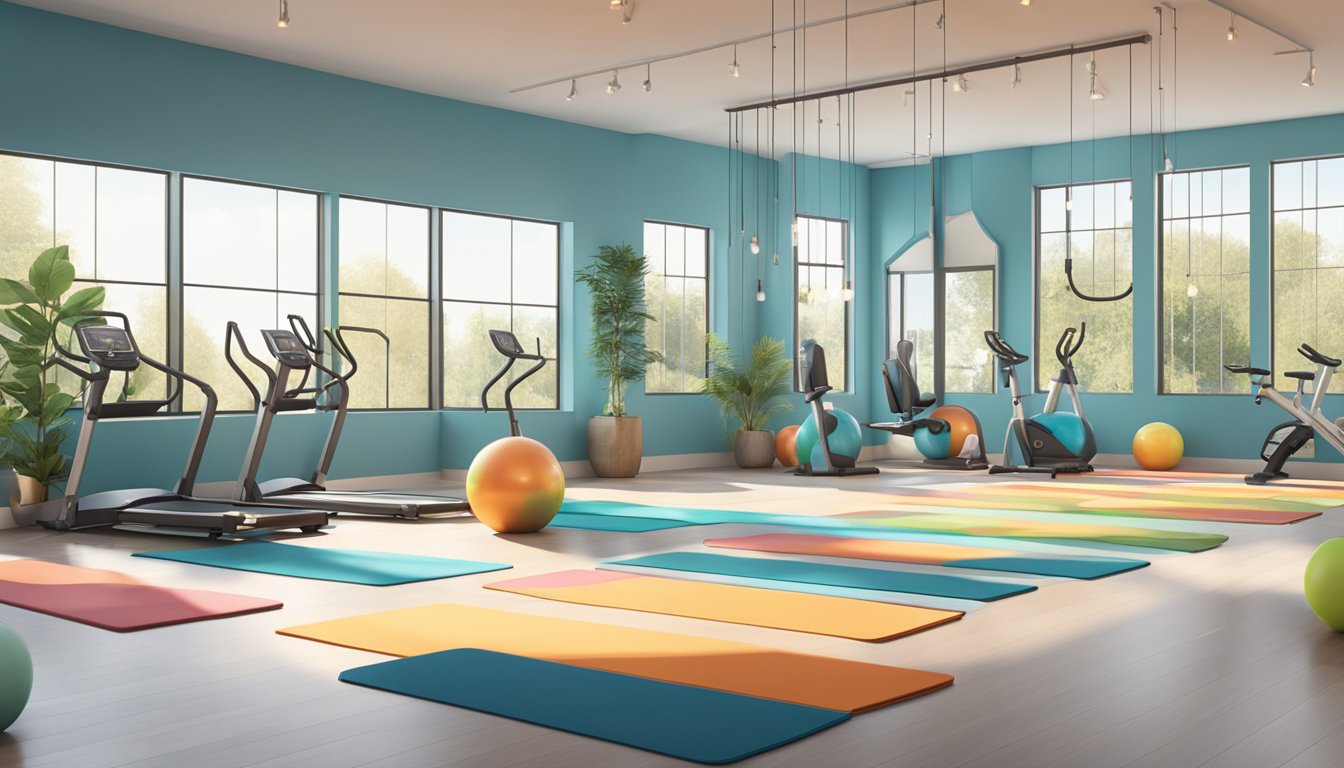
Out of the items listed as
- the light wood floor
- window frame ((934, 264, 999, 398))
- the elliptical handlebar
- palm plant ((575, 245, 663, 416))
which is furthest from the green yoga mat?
window frame ((934, 264, 999, 398))

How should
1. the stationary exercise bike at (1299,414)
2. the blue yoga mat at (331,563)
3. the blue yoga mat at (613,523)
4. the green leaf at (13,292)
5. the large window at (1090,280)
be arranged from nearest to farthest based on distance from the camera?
1. the blue yoga mat at (331,563)
2. the blue yoga mat at (613,523)
3. the green leaf at (13,292)
4. the stationary exercise bike at (1299,414)
5. the large window at (1090,280)

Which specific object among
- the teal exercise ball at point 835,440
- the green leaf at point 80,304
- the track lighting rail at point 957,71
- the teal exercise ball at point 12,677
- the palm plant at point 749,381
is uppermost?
the track lighting rail at point 957,71

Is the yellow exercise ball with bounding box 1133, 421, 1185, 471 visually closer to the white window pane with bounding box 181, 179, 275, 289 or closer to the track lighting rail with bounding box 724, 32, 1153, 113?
the track lighting rail with bounding box 724, 32, 1153, 113

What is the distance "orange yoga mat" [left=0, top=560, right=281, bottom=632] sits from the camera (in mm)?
4523

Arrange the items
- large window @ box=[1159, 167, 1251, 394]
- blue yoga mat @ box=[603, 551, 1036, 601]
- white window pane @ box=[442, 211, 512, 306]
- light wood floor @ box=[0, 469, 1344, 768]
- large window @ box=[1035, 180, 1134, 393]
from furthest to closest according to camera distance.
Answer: large window @ box=[1035, 180, 1134, 393]
large window @ box=[1159, 167, 1251, 394]
white window pane @ box=[442, 211, 512, 306]
blue yoga mat @ box=[603, 551, 1036, 601]
light wood floor @ box=[0, 469, 1344, 768]

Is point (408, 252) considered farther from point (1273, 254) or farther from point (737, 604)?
point (1273, 254)

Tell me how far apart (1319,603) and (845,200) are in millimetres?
10464

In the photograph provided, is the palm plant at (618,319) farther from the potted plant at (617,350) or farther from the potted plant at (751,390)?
the potted plant at (751,390)

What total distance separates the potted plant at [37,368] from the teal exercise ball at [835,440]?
639 cm

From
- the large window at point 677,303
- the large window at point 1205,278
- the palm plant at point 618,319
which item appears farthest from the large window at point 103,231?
the large window at point 1205,278

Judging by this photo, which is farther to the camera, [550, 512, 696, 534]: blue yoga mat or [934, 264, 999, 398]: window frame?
[934, 264, 999, 398]: window frame

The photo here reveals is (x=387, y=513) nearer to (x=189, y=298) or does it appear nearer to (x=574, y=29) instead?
(x=189, y=298)

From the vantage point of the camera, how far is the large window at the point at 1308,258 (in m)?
11.8

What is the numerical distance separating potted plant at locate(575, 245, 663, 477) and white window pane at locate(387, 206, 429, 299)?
1.50 m
